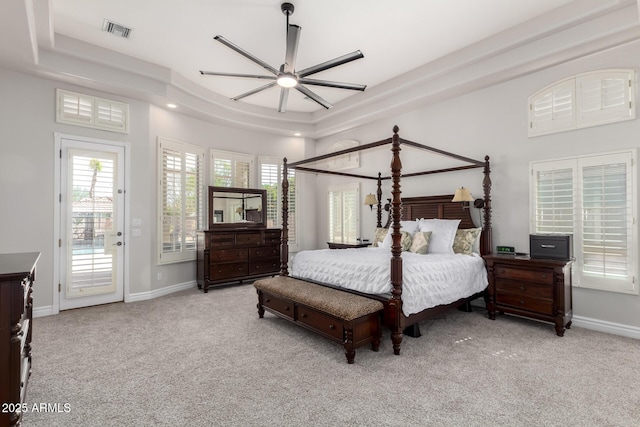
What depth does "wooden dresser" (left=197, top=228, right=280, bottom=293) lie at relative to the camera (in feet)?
19.2

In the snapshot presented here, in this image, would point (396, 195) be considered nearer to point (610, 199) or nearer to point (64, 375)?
point (610, 199)

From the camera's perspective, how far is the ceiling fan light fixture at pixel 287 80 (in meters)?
3.48

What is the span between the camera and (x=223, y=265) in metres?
6.00

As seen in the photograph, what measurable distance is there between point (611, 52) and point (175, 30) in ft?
17.3

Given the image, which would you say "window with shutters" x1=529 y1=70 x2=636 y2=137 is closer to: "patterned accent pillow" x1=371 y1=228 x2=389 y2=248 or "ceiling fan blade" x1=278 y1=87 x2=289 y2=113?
"patterned accent pillow" x1=371 y1=228 x2=389 y2=248

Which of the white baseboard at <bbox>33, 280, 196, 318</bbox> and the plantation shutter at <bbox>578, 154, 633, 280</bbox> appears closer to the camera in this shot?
the plantation shutter at <bbox>578, 154, 633, 280</bbox>

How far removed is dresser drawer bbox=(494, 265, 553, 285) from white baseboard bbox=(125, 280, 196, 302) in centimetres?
527

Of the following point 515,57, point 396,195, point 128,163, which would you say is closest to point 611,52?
point 515,57

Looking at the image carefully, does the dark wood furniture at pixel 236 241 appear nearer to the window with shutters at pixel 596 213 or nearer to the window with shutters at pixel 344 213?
the window with shutters at pixel 344 213

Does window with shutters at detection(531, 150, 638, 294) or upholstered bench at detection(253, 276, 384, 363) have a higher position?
window with shutters at detection(531, 150, 638, 294)

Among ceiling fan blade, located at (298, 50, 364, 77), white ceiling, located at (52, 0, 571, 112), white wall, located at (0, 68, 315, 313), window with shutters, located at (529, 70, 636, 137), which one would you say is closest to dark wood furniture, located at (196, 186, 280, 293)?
white wall, located at (0, 68, 315, 313)

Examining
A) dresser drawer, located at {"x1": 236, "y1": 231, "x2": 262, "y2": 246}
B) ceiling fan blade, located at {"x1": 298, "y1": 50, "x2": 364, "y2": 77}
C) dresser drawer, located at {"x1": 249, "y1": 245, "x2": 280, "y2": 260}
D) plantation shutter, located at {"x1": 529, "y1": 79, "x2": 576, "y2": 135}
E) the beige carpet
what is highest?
ceiling fan blade, located at {"x1": 298, "y1": 50, "x2": 364, "y2": 77}

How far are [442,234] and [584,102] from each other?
234 cm

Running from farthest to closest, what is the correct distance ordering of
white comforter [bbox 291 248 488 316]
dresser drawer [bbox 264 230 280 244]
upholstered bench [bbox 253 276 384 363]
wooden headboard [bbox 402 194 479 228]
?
dresser drawer [bbox 264 230 280 244] → wooden headboard [bbox 402 194 479 228] → white comforter [bbox 291 248 488 316] → upholstered bench [bbox 253 276 384 363]
